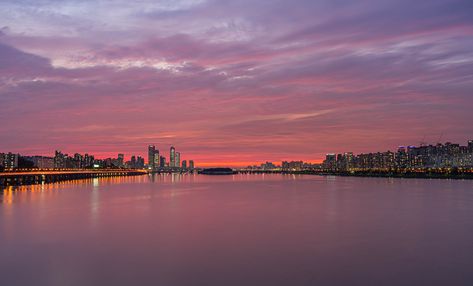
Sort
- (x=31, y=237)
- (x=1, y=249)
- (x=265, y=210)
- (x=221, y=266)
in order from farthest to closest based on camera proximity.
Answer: (x=265, y=210), (x=31, y=237), (x=1, y=249), (x=221, y=266)

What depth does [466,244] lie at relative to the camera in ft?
89.0

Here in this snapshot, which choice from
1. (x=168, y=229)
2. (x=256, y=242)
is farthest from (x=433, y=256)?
(x=168, y=229)

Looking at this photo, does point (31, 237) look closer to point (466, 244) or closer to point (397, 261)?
point (397, 261)

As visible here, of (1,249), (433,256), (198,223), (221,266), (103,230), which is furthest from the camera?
(198,223)

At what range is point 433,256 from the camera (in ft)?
77.6

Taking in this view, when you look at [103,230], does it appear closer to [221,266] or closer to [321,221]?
[221,266]

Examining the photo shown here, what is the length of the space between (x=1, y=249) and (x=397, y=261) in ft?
76.8

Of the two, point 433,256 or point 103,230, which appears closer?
point 433,256

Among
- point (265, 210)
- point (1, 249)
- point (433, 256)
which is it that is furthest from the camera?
point (265, 210)

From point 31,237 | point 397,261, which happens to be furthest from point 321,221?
point 31,237

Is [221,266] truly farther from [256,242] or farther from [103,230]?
[103,230]

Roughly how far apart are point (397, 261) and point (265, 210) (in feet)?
92.0

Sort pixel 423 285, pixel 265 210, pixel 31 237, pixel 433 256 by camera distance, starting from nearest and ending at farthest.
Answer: pixel 423 285 < pixel 433 256 < pixel 31 237 < pixel 265 210

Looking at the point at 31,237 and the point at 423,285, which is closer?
the point at 423,285
